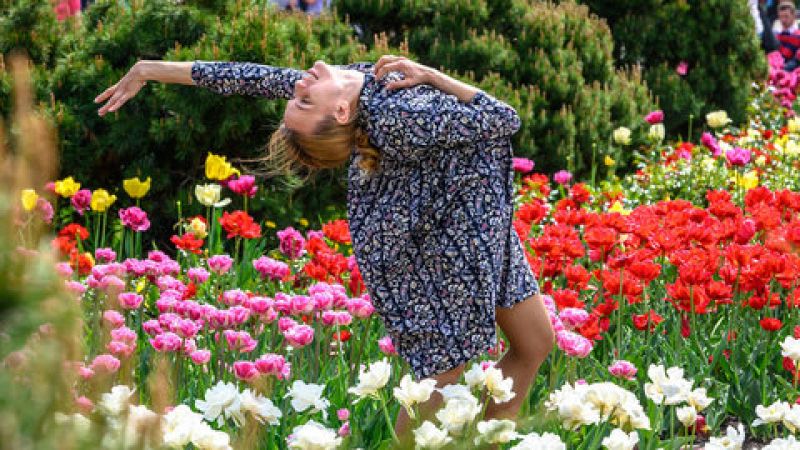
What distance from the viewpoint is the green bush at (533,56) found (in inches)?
267

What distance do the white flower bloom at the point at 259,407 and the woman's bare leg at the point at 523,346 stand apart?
0.65m

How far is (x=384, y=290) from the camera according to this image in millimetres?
2721

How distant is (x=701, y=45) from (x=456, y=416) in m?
7.22

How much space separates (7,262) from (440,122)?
185 cm

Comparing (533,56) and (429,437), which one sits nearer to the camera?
(429,437)

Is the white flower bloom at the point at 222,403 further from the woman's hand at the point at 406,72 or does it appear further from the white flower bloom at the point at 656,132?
the white flower bloom at the point at 656,132

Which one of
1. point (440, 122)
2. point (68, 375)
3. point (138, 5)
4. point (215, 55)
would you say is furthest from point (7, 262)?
point (138, 5)

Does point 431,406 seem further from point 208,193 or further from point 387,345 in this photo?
point 208,193

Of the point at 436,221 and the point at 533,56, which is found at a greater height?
the point at 436,221

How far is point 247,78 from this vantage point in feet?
9.40

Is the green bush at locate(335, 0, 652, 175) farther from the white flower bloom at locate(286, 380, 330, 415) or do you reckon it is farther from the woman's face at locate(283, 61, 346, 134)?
the white flower bloom at locate(286, 380, 330, 415)

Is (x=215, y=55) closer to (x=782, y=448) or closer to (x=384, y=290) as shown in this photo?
(x=384, y=290)

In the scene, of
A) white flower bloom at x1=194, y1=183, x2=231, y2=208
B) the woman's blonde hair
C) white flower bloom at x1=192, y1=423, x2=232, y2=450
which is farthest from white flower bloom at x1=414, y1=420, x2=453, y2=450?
white flower bloom at x1=194, y1=183, x2=231, y2=208

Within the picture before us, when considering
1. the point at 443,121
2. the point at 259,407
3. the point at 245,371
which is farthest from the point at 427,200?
the point at 259,407
